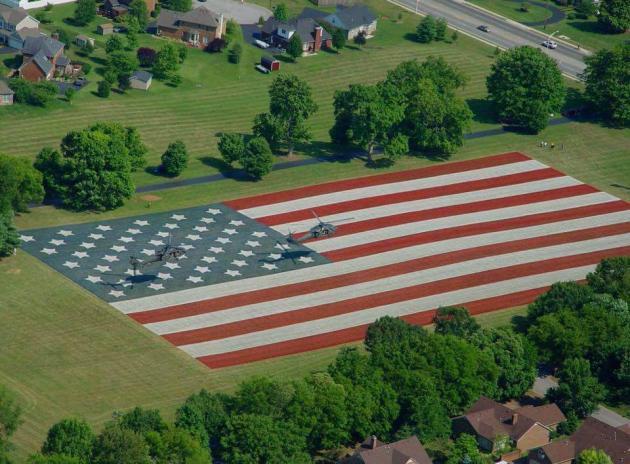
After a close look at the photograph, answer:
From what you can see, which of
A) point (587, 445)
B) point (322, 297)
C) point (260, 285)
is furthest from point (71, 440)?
point (322, 297)

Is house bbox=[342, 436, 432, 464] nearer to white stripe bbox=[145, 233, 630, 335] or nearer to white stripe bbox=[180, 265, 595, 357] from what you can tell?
white stripe bbox=[180, 265, 595, 357]

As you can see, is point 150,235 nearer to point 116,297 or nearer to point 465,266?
point 116,297

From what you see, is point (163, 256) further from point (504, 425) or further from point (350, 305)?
point (504, 425)

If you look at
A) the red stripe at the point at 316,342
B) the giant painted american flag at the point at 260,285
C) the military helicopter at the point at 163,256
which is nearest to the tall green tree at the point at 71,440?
the red stripe at the point at 316,342

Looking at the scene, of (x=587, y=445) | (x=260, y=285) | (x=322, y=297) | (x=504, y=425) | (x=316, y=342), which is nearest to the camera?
(x=587, y=445)

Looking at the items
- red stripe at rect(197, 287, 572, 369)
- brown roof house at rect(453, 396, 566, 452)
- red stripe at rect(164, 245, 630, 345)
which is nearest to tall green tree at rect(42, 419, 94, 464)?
red stripe at rect(197, 287, 572, 369)
